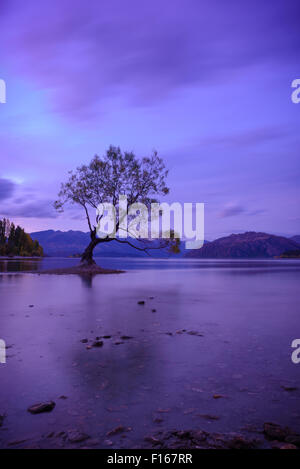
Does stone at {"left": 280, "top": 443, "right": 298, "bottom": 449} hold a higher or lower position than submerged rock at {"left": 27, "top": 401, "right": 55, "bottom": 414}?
lower

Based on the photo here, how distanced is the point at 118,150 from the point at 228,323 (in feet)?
116

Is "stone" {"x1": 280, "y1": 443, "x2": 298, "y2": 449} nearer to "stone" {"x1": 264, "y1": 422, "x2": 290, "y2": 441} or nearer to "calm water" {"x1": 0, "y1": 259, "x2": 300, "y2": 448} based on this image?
"stone" {"x1": 264, "y1": 422, "x2": 290, "y2": 441}

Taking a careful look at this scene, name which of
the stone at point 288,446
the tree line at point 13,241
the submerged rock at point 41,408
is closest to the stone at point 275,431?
the stone at point 288,446

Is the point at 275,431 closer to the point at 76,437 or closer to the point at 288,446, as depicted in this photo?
the point at 288,446

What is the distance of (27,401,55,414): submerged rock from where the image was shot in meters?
4.10

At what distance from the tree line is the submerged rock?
519ft

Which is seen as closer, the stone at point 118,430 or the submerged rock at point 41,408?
the stone at point 118,430

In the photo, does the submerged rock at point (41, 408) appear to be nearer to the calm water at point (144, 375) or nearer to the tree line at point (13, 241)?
the calm water at point (144, 375)

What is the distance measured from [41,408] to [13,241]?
527 ft

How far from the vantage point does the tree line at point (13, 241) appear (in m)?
151

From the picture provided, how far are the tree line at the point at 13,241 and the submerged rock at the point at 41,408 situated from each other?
519ft

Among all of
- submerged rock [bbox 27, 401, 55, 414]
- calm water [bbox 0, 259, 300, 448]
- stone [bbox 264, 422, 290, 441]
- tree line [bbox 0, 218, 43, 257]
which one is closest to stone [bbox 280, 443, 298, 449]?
stone [bbox 264, 422, 290, 441]

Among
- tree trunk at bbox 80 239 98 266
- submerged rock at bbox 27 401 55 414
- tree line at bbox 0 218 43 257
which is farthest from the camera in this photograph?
tree line at bbox 0 218 43 257

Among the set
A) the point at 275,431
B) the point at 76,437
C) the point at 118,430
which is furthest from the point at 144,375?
the point at 275,431
